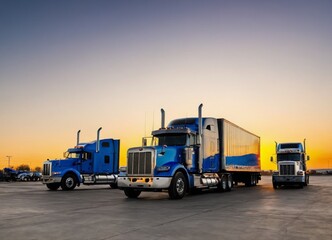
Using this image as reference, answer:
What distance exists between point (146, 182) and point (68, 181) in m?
11.5

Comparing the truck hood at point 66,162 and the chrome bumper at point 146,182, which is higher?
the truck hood at point 66,162

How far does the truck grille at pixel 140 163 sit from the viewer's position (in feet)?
55.2

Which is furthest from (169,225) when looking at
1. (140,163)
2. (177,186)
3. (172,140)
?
(172,140)

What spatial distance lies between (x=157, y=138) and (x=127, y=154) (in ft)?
7.27

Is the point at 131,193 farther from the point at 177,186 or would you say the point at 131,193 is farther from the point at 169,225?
the point at 169,225

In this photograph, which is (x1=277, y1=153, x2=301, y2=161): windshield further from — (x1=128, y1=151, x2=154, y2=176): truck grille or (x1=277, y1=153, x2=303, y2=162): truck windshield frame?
(x1=128, y1=151, x2=154, y2=176): truck grille

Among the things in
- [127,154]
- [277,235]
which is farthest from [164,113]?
[277,235]

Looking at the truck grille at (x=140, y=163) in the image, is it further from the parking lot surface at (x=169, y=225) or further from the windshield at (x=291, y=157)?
the windshield at (x=291, y=157)

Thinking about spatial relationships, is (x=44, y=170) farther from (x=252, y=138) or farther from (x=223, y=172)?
(x=252, y=138)

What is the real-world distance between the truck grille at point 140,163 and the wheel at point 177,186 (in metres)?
1.17

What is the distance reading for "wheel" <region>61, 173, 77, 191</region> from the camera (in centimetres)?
2587

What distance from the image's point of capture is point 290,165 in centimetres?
2758

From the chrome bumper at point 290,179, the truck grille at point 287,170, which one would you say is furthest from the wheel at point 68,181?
the truck grille at point 287,170

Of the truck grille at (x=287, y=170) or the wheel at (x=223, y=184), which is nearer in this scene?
the wheel at (x=223, y=184)
